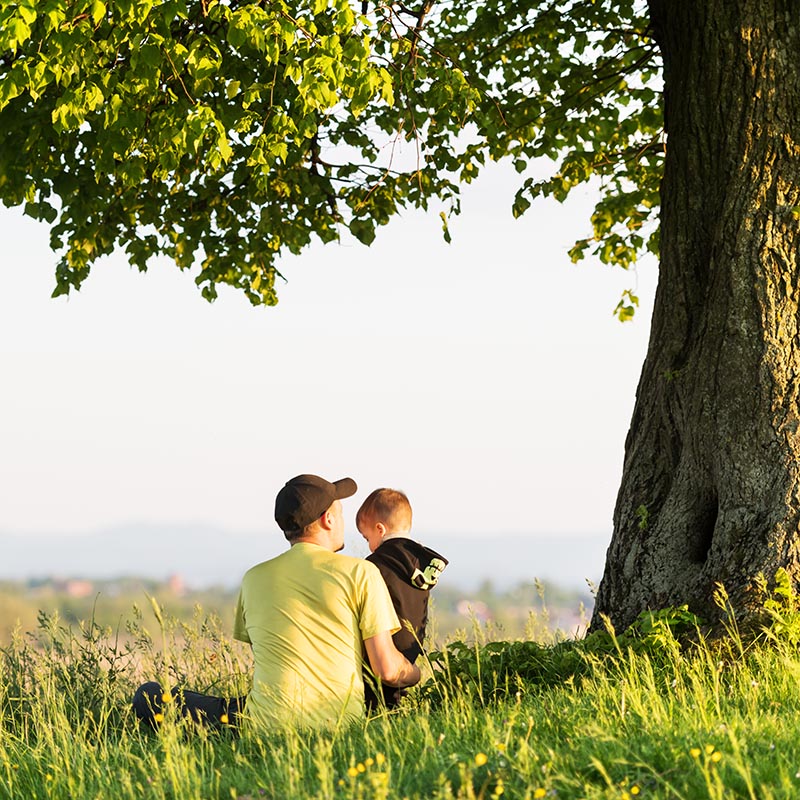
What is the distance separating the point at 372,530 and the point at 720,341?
2.78m

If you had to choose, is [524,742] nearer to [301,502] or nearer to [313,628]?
[313,628]

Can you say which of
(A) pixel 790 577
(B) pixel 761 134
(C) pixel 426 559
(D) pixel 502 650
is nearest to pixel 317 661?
(C) pixel 426 559

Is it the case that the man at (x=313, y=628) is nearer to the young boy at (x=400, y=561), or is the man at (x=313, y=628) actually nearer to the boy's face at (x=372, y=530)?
the young boy at (x=400, y=561)

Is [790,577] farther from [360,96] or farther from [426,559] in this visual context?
[360,96]

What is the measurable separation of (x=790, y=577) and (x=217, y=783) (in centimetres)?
407

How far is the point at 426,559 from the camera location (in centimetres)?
673

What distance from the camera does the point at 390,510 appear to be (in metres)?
6.85

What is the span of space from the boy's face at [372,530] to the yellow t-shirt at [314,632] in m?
1.00

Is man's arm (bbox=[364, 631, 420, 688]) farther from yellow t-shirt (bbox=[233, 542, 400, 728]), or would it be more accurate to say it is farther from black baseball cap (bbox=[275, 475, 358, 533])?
black baseball cap (bbox=[275, 475, 358, 533])

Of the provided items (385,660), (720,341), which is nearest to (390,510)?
(385,660)

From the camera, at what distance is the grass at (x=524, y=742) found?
166 inches

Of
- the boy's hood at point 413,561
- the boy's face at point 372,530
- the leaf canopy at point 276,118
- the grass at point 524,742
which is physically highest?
the leaf canopy at point 276,118

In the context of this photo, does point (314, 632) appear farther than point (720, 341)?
No

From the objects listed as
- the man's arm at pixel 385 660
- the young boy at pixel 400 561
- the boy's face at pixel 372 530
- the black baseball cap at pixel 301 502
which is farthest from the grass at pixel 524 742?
the black baseball cap at pixel 301 502
